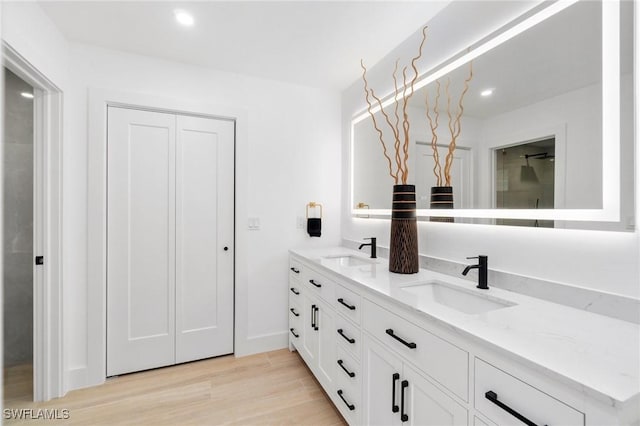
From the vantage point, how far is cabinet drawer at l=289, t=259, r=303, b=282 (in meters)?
2.34

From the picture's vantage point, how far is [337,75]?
2521mm

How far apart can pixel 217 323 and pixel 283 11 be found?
7.84 ft

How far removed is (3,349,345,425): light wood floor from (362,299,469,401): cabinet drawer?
2.83 feet

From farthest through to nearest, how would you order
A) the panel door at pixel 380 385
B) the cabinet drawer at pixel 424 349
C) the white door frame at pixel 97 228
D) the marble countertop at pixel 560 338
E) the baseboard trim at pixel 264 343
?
1. the baseboard trim at pixel 264 343
2. the white door frame at pixel 97 228
3. the panel door at pixel 380 385
4. the cabinet drawer at pixel 424 349
5. the marble countertop at pixel 560 338

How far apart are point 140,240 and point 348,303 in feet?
5.69

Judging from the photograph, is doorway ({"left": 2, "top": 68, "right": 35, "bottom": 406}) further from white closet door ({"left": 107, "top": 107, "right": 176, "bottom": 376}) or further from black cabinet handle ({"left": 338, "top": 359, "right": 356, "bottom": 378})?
black cabinet handle ({"left": 338, "top": 359, "right": 356, "bottom": 378})

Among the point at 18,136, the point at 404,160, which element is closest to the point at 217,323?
the point at 404,160

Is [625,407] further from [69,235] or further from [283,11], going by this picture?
[69,235]

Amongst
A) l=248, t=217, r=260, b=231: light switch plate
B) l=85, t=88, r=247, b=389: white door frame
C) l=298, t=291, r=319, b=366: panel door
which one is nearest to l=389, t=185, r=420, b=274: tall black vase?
l=298, t=291, r=319, b=366: panel door

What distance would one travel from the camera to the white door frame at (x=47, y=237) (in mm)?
1846

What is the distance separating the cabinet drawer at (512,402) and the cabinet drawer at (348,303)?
679mm

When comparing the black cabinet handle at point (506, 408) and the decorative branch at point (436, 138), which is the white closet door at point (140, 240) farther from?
the black cabinet handle at point (506, 408)

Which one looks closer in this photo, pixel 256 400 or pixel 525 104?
pixel 525 104

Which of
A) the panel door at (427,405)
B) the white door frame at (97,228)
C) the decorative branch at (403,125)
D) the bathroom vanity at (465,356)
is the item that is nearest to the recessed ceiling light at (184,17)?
the white door frame at (97,228)
